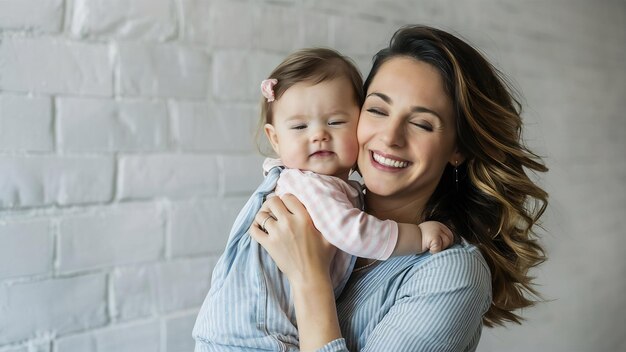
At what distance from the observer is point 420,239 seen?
123 centimetres

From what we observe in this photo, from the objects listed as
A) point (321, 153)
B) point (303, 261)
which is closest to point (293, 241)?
point (303, 261)

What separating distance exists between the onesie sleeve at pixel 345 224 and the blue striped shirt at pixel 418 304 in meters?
0.10

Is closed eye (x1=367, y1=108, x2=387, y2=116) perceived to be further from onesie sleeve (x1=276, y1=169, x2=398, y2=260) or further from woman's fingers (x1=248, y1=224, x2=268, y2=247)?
woman's fingers (x1=248, y1=224, x2=268, y2=247)

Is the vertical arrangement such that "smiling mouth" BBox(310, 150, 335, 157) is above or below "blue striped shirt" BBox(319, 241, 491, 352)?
above

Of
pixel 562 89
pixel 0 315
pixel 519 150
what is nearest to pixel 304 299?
pixel 519 150

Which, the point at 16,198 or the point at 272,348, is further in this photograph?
the point at 16,198

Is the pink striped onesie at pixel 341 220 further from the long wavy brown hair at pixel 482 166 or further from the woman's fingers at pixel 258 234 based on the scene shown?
the long wavy brown hair at pixel 482 166

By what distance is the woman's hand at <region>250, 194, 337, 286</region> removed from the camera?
3.87 feet

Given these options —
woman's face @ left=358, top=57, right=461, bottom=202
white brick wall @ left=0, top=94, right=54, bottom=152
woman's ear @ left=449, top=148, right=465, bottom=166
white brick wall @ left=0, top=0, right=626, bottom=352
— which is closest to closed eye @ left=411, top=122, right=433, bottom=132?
woman's face @ left=358, top=57, right=461, bottom=202

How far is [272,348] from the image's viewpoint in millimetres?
1183

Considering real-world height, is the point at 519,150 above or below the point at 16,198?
above

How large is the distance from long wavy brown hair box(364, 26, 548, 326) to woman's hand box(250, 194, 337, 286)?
1.19 ft

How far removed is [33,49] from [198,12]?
460 millimetres

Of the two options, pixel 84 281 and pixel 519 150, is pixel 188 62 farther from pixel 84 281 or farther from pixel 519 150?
pixel 519 150
